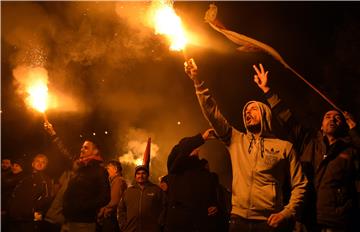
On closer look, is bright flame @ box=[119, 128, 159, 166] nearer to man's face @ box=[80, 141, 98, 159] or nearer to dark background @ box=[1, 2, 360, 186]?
dark background @ box=[1, 2, 360, 186]

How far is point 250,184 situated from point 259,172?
0.14m

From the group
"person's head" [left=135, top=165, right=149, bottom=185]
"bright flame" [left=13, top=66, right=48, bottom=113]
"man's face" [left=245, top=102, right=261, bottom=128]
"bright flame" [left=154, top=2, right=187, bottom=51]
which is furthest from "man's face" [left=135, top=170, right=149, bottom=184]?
"bright flame" [left=13, top=66, right=48, bottom=113]

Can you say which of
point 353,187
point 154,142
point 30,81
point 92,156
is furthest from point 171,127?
point 353,187

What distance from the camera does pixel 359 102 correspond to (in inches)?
324

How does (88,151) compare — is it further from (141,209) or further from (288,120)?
(288,120)

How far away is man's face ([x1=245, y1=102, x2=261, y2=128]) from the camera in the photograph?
421cm

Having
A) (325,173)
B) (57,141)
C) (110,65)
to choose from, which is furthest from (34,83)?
(325,173)

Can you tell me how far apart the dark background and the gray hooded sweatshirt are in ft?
14.8

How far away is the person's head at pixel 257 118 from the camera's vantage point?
4207mm

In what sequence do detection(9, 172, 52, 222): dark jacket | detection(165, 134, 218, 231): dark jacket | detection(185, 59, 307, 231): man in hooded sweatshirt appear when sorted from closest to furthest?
detection(185, 59, 307, 231): man in hooded sweatshirt → detection(165, 134, 218, 231): dark jacket → detection(9, 172, 52, 222): dark jacket

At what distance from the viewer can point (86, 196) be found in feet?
18.2

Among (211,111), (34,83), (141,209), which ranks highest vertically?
(34,83)

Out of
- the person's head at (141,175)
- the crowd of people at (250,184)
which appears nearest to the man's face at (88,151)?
the crowd of people at (250,184)

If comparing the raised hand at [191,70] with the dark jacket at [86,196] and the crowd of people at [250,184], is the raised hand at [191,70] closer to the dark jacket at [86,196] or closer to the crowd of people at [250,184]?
the crowd of people at [250,184]
